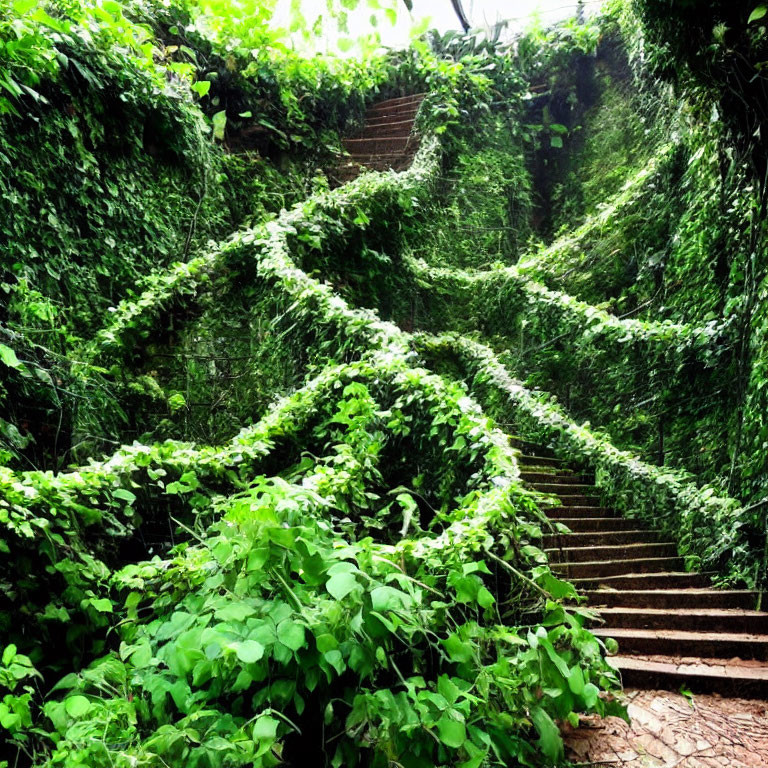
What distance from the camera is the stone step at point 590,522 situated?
18.1 ft

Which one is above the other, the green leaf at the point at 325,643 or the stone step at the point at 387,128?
the stone step at the point at 387,128

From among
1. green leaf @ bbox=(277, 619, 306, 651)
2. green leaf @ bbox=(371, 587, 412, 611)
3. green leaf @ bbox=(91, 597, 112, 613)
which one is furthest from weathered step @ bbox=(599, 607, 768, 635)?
green leaf @ bbox=(91, 597, 112, 613)

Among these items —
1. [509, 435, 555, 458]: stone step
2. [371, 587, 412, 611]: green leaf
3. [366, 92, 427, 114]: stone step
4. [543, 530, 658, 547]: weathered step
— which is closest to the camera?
[371, 587, 412, 611]: green leaf

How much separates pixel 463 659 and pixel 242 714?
2.86 feet

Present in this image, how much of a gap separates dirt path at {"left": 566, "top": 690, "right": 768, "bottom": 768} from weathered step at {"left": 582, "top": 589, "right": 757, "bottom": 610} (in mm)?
1050

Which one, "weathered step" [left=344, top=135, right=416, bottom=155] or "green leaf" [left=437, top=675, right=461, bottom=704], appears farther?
"weathered step" [left=344, top=135, right=416, bottom=155]

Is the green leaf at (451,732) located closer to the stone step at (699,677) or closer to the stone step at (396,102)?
the stone step at (699,677)

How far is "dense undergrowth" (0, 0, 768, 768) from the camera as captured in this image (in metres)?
1.87

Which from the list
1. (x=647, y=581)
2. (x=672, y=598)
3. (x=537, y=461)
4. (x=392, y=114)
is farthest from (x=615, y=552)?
(x=392, y=114)

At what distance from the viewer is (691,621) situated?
4023 millimetres

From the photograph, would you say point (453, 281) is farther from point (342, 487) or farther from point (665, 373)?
point (342, 487)

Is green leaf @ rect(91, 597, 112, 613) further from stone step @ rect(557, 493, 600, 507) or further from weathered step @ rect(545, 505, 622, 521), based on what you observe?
stone step @ rect(557, 493, 600, 507)

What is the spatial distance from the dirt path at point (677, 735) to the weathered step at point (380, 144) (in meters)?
10.6

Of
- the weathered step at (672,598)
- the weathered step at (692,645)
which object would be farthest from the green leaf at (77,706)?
the weathered step at (672,598)
